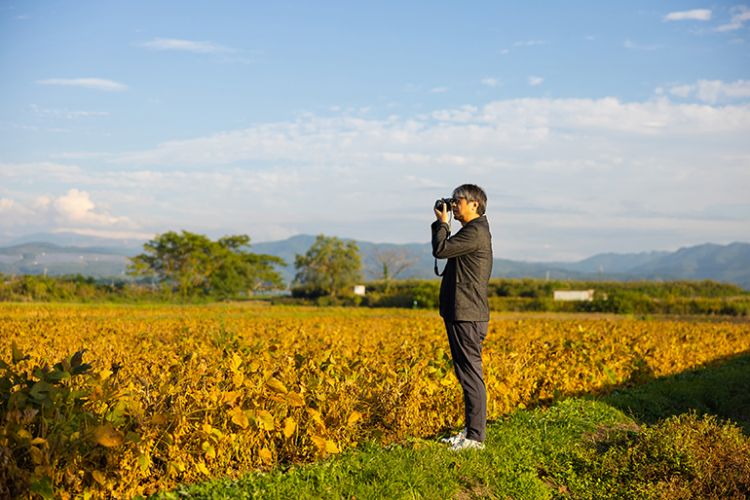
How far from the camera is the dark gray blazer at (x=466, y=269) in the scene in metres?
6.53

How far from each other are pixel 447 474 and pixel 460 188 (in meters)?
2.61

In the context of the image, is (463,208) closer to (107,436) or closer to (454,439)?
(454,439)

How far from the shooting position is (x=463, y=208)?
22.0ft

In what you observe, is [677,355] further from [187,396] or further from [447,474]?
[187,396]

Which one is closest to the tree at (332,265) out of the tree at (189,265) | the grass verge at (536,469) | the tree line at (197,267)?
the tree line at (197,267)

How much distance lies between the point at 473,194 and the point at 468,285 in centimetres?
87

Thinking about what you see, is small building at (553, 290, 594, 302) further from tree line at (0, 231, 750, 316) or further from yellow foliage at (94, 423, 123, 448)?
yellow foliage at (94, 423, 123, 448)

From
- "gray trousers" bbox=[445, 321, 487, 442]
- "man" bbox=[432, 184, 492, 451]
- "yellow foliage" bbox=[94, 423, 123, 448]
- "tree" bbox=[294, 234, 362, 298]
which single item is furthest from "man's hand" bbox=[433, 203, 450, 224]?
"tree" bbox=[294, 234, 362, 298]

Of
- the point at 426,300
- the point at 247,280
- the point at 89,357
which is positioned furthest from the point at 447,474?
the point at 247,280

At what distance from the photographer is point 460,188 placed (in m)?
6.76

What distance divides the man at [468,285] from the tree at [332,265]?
6956 centimetres

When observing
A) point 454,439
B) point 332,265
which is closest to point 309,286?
point 332,265

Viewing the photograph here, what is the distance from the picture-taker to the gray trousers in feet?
21.9

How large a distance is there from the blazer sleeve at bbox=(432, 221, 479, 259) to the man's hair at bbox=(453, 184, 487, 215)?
283mm
